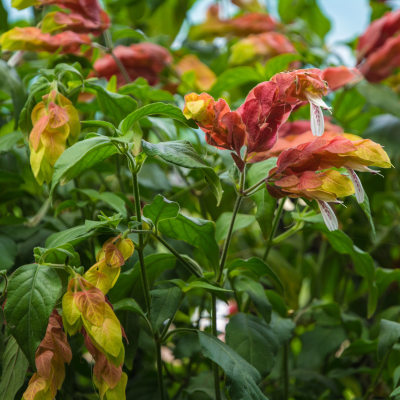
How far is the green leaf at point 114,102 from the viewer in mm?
494

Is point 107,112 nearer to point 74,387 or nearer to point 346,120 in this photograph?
point 74,387

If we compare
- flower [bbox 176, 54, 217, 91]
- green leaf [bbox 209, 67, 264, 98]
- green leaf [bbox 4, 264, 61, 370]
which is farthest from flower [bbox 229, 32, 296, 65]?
green leaf [bbox 4, 264, 61, 370]

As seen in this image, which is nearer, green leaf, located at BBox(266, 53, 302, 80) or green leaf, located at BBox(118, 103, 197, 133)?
green leaf, located at BBox(118, 103, 197, 133)

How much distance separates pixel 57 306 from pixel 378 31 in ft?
2.49

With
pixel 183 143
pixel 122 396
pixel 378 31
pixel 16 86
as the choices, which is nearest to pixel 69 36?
pixel 16 86

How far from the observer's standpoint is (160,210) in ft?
1.35

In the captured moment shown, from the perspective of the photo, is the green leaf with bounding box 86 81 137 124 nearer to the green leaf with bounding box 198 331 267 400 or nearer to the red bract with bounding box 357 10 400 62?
the green leaf with bounding box 198 331 267 400

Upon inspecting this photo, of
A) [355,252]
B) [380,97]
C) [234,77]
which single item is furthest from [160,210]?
[380,97]

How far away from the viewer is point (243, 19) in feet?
3.38

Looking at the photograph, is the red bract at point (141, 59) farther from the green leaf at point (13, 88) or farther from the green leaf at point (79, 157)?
the green leaf at point (79, 157)

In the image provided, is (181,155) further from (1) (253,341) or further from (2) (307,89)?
(1) (253,341)

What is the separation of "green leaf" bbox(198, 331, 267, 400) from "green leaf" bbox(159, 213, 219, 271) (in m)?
0.09

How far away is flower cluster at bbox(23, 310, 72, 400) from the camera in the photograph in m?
0.35

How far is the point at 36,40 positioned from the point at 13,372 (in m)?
0.42
